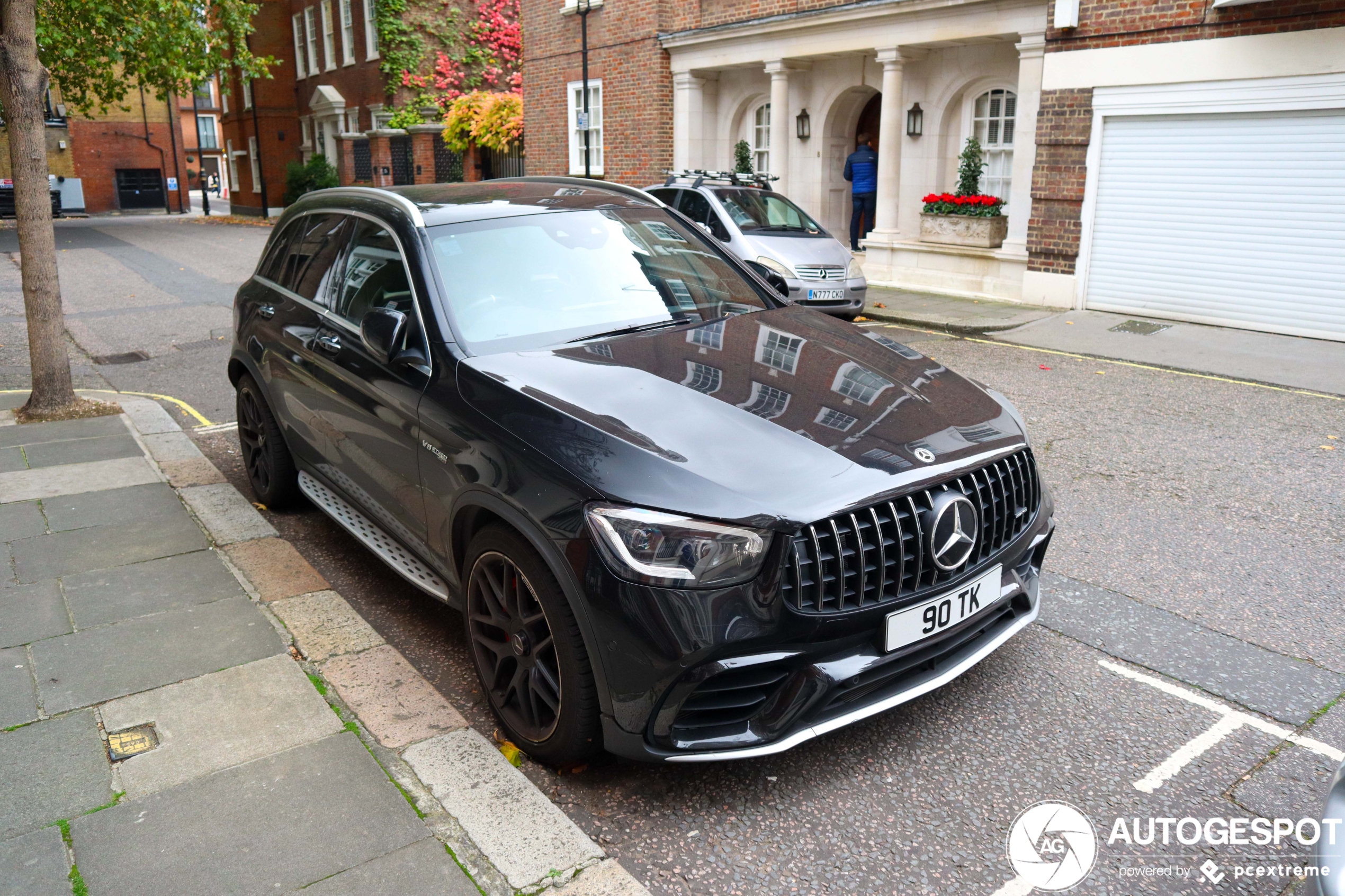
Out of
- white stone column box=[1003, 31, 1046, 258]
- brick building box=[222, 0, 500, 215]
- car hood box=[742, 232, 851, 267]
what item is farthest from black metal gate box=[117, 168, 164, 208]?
Result: white stone column box=[1003, 31, 1046, 258]

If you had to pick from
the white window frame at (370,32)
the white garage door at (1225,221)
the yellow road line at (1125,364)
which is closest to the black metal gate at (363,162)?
the white window frame at (370,32)

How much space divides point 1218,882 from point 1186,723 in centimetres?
82

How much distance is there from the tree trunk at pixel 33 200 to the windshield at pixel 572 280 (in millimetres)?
4825

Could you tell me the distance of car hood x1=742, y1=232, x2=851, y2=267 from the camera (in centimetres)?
1238

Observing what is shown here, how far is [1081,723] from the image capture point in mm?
3381

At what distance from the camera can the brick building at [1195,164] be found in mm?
11008

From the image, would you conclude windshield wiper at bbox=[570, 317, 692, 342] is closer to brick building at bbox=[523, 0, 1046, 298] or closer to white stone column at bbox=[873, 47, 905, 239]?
brick building at bbox=[523, 0, 1046, 298]

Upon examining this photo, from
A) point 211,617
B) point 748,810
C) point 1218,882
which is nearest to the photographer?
point 1218,882

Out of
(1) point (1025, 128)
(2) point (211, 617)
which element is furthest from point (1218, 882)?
(1) point (1025, 128)

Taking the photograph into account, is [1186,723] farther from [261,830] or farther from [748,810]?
[261,830]

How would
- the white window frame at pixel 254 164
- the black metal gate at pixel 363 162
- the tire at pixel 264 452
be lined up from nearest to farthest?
the tire at pixel 264 452
the black metal gate at pixel 363 162
the white window frame at pixel 254 164

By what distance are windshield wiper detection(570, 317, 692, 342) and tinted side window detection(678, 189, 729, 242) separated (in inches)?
358

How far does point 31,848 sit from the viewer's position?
272 cm

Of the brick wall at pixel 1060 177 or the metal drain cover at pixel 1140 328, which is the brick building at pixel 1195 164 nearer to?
the brick wall at pixel 1060 177
